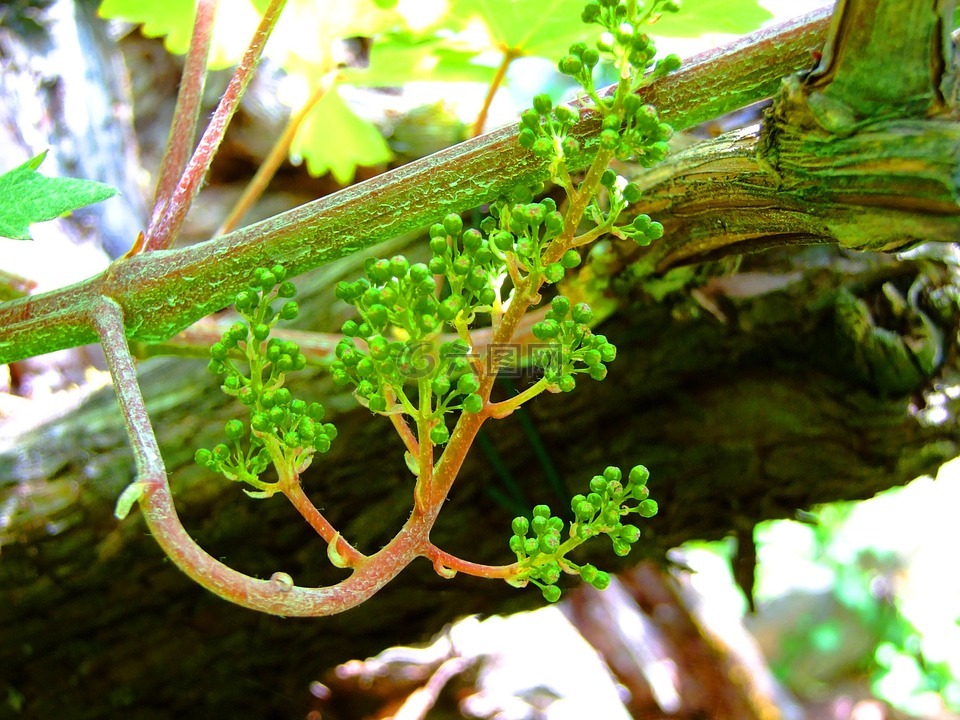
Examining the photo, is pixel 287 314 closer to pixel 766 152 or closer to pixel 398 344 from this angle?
pixel 398 344

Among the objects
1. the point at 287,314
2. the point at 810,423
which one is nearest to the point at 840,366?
the point at 810,423

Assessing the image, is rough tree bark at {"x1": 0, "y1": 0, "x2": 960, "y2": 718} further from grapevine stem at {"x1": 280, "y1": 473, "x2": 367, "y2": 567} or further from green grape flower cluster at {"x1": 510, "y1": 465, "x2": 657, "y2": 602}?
grapevine stem at {"x1": 280, "y1": 473, "x2": 367, "y2": 567}

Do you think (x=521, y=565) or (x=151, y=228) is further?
(x=151, y=228)

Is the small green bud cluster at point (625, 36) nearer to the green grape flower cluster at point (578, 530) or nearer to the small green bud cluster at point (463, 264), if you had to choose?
the small green bud cluster at point (463, 264)

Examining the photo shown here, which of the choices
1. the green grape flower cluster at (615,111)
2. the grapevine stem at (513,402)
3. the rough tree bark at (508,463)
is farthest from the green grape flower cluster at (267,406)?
the rough tree bark at (508,463)

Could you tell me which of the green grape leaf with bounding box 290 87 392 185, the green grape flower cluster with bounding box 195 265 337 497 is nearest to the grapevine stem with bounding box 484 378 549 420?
the green grape flower cluster with bounding box 195 265 337 497

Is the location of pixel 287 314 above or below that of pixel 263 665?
above
